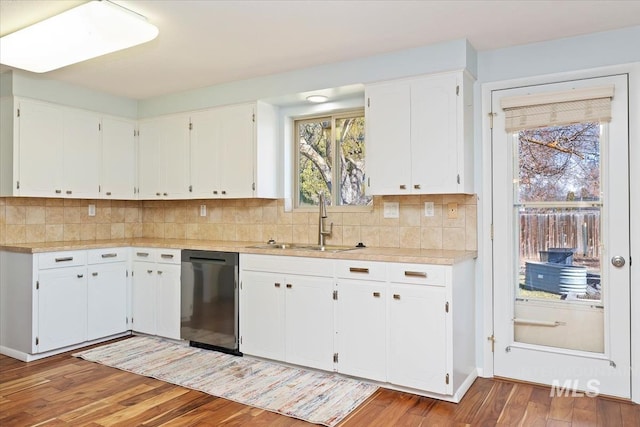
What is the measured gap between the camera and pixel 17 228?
13.5 ft

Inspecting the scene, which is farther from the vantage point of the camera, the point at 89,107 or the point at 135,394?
the point at 89,107

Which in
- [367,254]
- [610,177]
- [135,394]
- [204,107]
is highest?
[204,107]

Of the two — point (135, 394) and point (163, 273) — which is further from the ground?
point (163, 273)

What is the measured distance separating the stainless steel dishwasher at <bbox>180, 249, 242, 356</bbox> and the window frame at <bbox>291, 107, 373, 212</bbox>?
0.89m

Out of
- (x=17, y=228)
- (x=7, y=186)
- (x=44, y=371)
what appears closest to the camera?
(x=44, y=371)

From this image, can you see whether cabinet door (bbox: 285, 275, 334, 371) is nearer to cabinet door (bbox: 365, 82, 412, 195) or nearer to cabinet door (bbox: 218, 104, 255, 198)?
cabinet door (bbox: 365, 82, 412, 195)

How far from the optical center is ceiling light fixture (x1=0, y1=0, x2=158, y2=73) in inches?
100

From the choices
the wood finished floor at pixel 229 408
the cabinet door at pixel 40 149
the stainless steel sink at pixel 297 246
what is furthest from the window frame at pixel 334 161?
the cabinet door at pixel 40 149

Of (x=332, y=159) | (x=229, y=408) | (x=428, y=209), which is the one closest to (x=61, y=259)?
(x=229, y=408)

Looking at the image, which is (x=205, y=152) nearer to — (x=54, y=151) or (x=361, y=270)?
(x=54, y=151)

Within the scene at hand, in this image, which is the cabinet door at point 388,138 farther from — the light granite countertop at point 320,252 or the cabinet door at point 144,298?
the cabinet door at point 144,298

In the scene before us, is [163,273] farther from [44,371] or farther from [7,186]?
[7,186]

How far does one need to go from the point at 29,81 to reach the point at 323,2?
9.21 ft

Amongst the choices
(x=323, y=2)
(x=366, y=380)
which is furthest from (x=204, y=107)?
(x=366, y=380)
